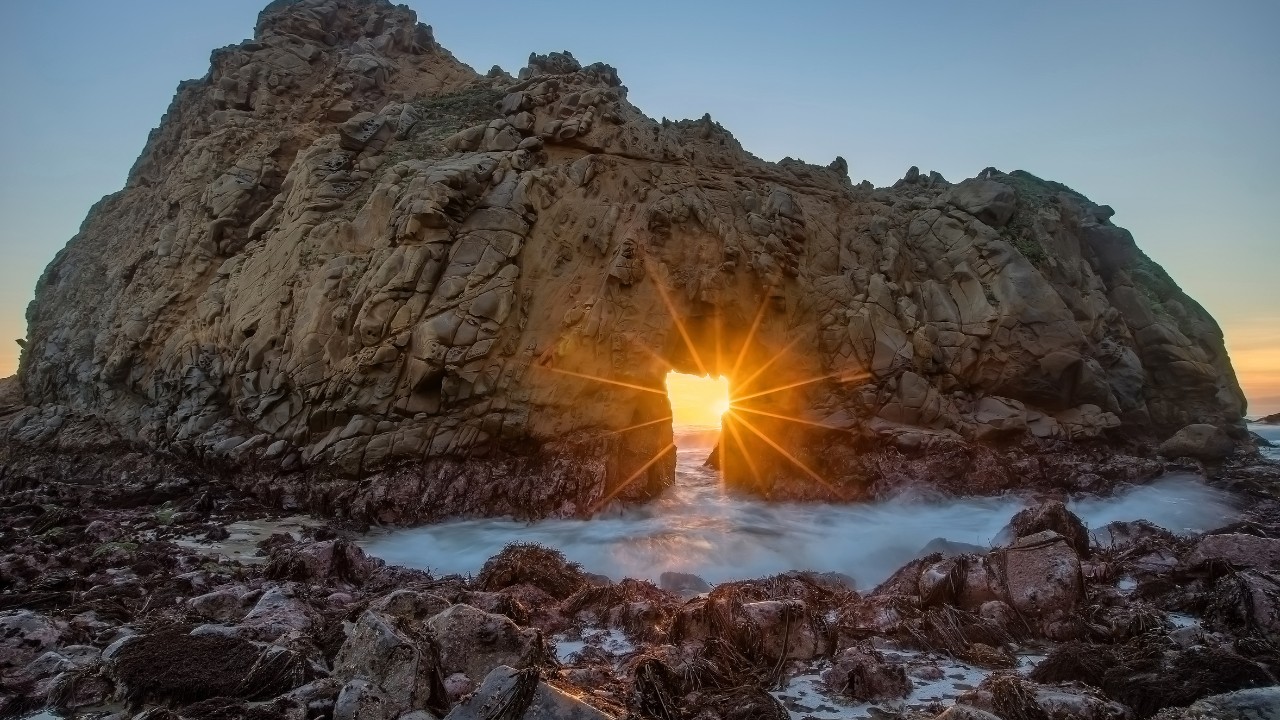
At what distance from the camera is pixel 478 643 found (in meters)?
5.55

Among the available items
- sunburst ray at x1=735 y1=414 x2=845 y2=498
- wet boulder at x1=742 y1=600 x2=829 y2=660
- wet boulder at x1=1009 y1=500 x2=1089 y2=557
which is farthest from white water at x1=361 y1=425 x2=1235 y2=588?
wet boulder at x1=742 y1=600 x2=829 y2=660

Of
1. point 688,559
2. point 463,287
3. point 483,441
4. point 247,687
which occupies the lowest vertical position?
point 688,559

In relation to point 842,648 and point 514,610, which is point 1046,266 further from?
point 514,610

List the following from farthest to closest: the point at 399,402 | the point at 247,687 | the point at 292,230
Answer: the point at 292,230 → the point at 399,402 → the point at 247,687

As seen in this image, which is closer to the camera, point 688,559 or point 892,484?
point 688,559

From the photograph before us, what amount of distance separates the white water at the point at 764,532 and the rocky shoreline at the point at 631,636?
1841 mm

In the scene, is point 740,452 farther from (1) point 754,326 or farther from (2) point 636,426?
(2) point 636,426

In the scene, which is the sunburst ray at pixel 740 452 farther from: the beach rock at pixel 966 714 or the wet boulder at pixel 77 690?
the wet boulder at pixel 77 690

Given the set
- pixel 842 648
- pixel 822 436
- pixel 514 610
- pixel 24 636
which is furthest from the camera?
pixel 822 436

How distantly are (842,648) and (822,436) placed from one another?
11.2 m

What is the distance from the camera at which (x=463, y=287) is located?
52.4 feet

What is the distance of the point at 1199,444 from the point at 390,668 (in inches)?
853

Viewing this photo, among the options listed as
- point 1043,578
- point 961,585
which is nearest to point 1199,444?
point 1043,578

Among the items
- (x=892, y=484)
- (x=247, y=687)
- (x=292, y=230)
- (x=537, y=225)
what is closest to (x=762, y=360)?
(x=892, y=484)
